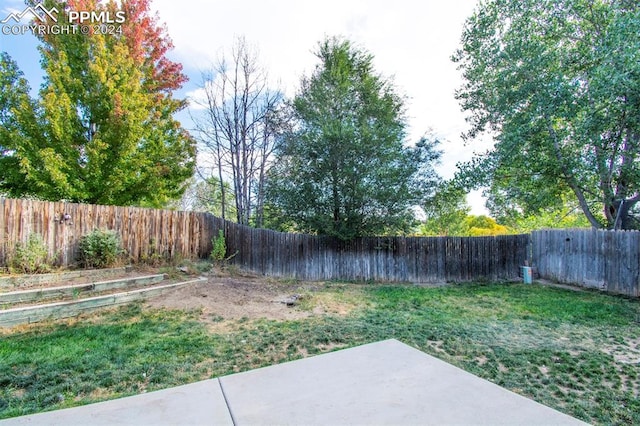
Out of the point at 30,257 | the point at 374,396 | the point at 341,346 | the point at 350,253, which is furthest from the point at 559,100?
the point at 30,257

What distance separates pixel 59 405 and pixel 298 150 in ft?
22.9

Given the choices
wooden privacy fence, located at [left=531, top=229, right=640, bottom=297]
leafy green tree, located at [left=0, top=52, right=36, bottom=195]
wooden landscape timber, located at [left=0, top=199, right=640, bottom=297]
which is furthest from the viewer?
leafy green tree, located at [left=0, top=52, right=36, bottom=195]

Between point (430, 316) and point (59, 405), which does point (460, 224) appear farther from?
point (59, 405)

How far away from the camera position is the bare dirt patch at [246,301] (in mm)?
4460

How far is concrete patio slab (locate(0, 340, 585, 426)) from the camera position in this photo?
3.32ft

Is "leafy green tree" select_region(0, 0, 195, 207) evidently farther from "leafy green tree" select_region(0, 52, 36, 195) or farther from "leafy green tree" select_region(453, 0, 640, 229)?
"leafy green tree" select_region(453, 0, 640, 229)

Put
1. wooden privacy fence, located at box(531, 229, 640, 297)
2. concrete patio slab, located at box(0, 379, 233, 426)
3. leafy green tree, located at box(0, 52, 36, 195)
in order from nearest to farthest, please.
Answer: concrete patio slab, located at box(0, 379, 233, 426) < wooden privacy fence, located at box(531, 229, 640, 297) < leafy green tree, located at box(0, 52, 36, 195)

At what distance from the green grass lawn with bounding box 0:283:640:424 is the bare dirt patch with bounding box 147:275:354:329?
0.21 meters

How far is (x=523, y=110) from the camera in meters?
7.62

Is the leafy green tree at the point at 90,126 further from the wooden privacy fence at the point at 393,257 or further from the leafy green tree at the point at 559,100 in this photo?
the leafy green tree at the point at 559,100

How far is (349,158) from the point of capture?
308 inches

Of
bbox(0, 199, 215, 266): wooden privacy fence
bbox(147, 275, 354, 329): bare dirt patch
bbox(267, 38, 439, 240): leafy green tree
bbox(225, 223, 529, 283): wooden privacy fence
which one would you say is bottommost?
bbox(147, 275, 354, 329): bare dirt patch

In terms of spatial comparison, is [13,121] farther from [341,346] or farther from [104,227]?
[341,346]

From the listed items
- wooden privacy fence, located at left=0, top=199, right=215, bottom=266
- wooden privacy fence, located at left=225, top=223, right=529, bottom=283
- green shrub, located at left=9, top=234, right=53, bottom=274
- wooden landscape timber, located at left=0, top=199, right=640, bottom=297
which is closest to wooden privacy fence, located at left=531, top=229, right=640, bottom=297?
wooden landscape timber, located at left=0, top=199, right=640, bottom=297
